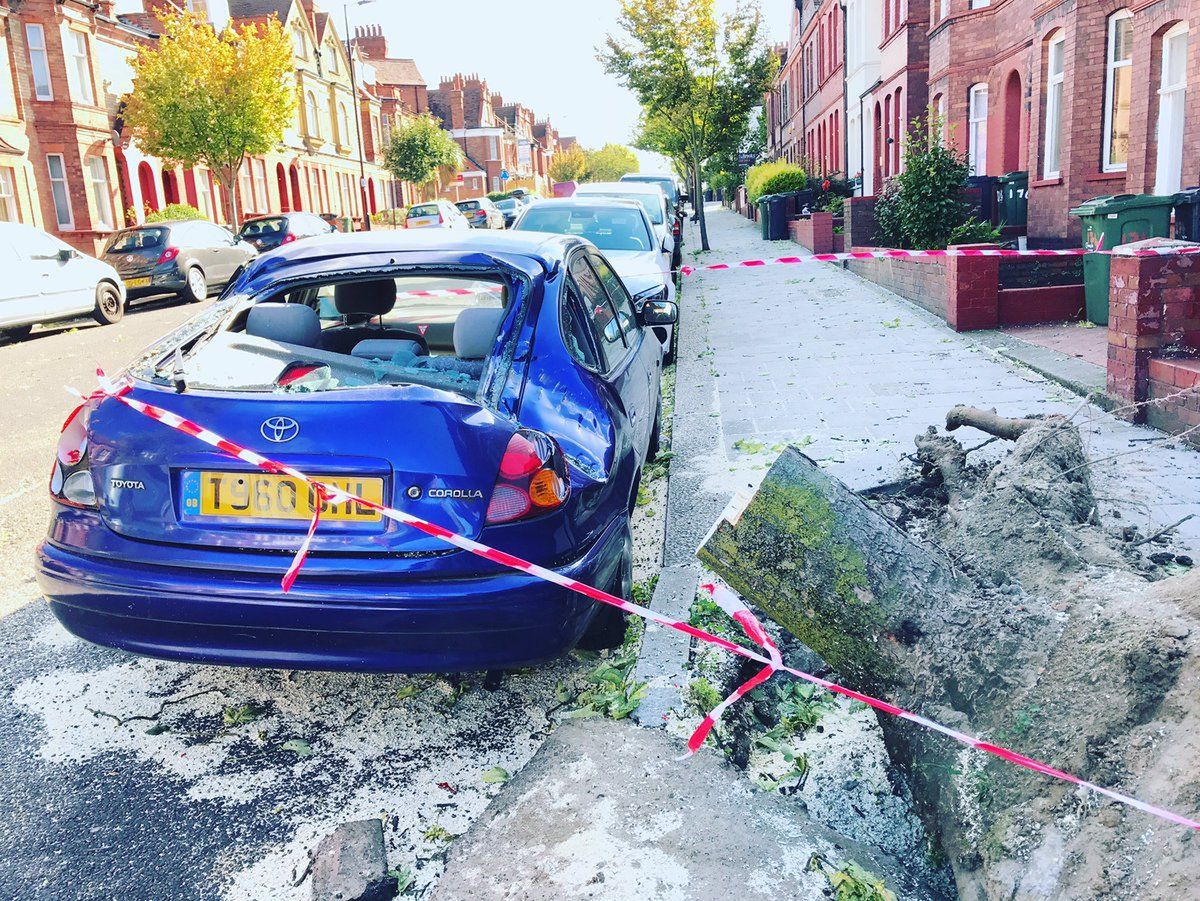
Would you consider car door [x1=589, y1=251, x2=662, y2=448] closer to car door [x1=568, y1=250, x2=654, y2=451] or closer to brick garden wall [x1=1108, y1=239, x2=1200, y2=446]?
car door [x1=568, y1=250, x2=654, y2=451]

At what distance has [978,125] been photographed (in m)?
22.0

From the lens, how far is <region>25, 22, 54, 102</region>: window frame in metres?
31.2

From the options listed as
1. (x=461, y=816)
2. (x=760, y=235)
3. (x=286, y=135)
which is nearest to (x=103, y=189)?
(x=286, y=135)

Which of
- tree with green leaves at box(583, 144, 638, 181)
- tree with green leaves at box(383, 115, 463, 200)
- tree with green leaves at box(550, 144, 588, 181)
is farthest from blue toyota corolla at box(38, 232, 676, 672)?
tree with green leaves at box(583, 144, 638, 181)

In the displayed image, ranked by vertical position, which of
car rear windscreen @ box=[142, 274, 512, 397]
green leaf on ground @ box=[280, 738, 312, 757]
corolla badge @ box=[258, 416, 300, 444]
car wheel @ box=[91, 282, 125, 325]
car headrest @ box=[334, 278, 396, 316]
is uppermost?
car headrest @ box=[334, 278, 396, 316]

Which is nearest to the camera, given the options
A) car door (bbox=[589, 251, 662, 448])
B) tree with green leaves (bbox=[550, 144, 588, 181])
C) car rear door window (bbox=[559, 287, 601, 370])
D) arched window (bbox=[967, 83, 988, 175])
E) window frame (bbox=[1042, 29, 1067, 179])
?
car rear door window (bbox=[559, 287, 601, 370])

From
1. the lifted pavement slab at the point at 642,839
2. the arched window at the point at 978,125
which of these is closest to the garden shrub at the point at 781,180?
the arched window at the point at 978,125

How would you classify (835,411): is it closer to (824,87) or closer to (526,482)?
(526,482)

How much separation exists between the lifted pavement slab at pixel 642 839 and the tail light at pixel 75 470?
1.70 metres

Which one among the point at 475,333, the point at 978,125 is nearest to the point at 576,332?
the point at 475,333

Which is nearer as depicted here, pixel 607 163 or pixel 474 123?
pixel 474 123

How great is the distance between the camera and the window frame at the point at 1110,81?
14.9 meters

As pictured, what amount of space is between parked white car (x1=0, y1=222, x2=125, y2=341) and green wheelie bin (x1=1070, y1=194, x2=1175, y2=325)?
47.6 feet

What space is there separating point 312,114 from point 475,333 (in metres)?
55.7
